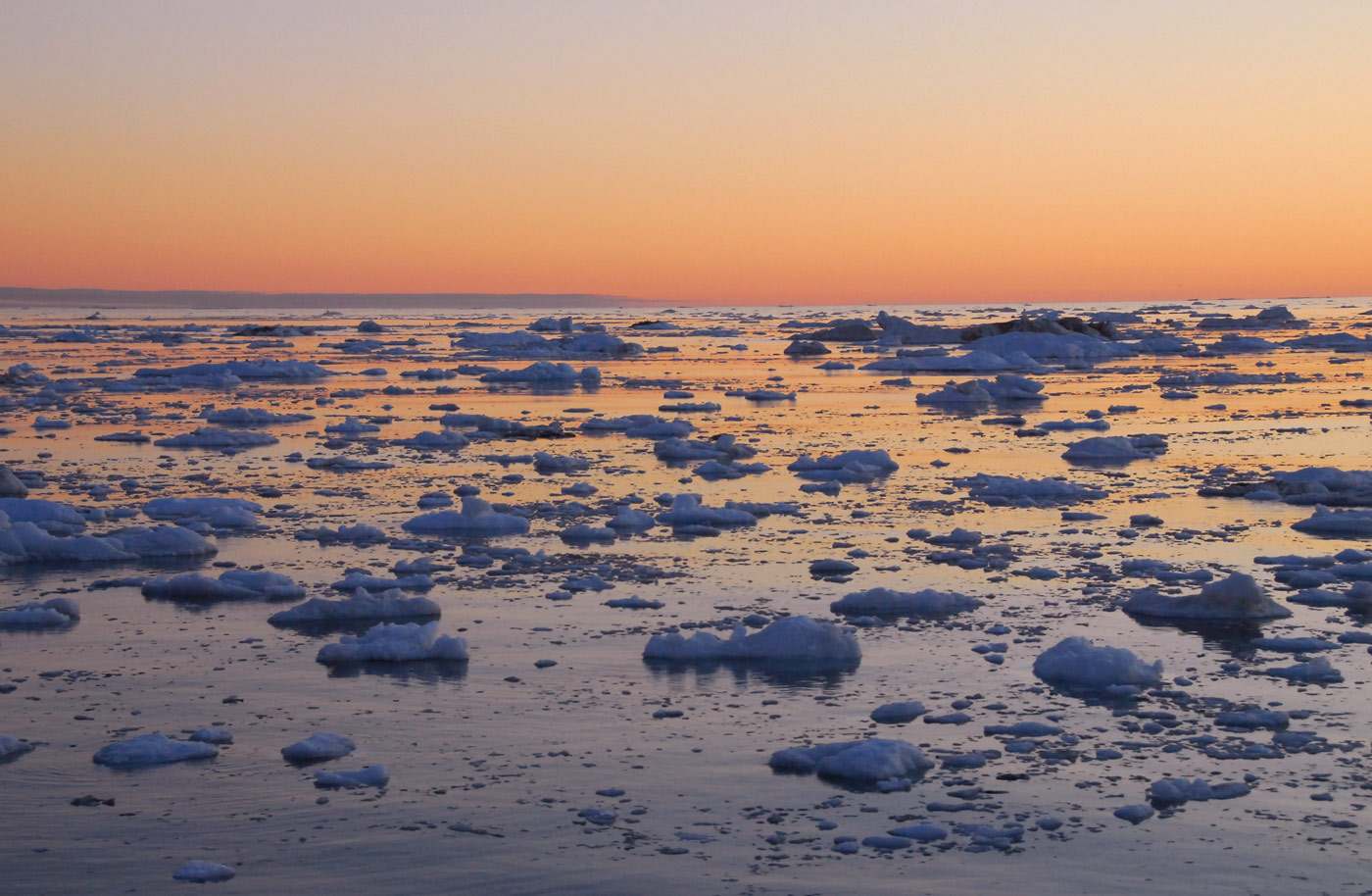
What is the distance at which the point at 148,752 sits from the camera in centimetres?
559

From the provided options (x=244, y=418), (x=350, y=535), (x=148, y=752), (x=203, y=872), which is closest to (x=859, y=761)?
(x=203, y=872)

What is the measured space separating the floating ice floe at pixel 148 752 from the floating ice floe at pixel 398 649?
4.66 feet

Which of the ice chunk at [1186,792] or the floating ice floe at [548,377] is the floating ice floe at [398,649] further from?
the floating ice floe at [548,377]

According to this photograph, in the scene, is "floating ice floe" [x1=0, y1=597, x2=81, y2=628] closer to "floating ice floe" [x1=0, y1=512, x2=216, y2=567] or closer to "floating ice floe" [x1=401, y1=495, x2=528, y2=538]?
"floating ice floe" [x1=0, y1=512, x2=216, y2=567]

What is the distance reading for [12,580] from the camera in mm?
9148

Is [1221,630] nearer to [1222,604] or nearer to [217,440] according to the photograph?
[1222,604]

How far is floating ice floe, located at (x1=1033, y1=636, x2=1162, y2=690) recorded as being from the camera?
6.52m

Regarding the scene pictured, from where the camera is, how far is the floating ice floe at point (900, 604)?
7992mm

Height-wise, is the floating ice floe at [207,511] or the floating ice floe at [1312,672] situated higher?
the floating ice floe at [1312,672]

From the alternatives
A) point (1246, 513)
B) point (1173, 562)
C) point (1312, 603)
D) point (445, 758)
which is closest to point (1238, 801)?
point (445, 758)

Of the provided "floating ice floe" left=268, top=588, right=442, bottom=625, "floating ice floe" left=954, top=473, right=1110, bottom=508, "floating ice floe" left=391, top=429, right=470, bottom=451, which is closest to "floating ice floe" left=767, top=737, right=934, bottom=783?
"floating ice floe" left=268, top=588, right=442, bottom=625

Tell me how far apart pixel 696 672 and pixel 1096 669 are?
178cm

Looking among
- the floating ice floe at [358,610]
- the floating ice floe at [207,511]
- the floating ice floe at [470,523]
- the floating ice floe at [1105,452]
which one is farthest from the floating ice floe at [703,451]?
the floating ice floe at [358,610]

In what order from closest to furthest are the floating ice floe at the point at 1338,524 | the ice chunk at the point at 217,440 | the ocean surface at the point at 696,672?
1. the ocean surface at the point at 696,672
2. the floating ice floe at the point at 1338,524
3. the ice chunk at the point at 217,440
